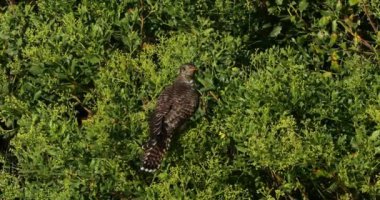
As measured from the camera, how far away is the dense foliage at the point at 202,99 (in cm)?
948

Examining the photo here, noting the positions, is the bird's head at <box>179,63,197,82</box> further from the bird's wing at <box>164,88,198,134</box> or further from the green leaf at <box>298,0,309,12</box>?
the green leaf at <box>298,0,309,12</box>

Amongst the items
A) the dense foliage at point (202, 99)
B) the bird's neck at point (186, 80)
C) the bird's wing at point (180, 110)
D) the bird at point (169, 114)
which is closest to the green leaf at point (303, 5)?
the dense foliage at point (202, 99)

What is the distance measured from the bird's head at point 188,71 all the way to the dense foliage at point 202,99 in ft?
0.30

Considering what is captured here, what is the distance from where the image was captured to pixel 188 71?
11117 millimetres

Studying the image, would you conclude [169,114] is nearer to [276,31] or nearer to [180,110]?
[180,110]

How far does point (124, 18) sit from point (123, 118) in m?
2.26

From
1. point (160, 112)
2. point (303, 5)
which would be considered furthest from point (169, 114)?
point (303, 5)

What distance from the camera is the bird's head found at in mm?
10945

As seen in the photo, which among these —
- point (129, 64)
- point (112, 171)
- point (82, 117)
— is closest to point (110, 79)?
point (129, 64)

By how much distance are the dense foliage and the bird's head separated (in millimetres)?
92

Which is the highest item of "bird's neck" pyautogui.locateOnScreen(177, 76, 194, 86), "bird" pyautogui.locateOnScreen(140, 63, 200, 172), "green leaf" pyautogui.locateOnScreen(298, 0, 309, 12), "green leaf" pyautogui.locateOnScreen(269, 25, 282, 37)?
"green leaf" pyautogui.locateOnScreen(298, 0, 309, 12)

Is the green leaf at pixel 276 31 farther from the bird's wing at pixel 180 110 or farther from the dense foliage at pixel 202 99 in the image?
the bird's wing at pixel 180 110

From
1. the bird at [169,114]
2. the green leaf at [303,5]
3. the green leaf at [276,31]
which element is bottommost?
the bird at [169,114]

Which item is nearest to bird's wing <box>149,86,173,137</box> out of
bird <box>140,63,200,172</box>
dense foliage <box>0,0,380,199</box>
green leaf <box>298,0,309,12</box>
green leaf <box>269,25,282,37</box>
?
bird <box>140,63,200,172</box>
